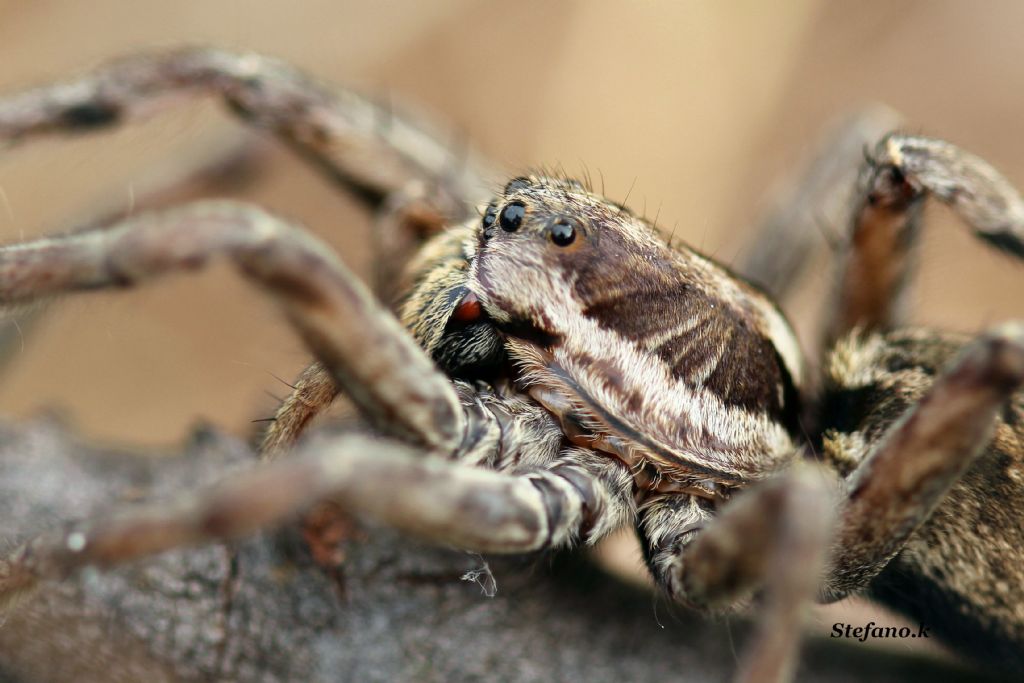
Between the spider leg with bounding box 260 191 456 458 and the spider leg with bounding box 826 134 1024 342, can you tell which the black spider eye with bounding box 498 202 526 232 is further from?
the spider leg with bounding box 826 134 1024 342

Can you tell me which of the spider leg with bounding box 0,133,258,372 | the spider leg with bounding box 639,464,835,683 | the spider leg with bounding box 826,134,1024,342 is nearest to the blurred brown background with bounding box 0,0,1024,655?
the spider leg with bounding box 0,133,258,372

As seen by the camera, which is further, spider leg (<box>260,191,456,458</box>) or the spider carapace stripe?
spider leg (<box>260,191,456,458</box>)

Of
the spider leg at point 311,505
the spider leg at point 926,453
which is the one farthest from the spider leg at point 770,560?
the spider leg at point 311,505

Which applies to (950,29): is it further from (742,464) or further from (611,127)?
(742,464)

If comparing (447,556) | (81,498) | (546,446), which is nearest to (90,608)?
(81,498)

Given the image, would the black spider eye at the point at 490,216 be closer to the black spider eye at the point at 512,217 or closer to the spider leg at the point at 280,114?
the black spider eye at the point at 512,217
